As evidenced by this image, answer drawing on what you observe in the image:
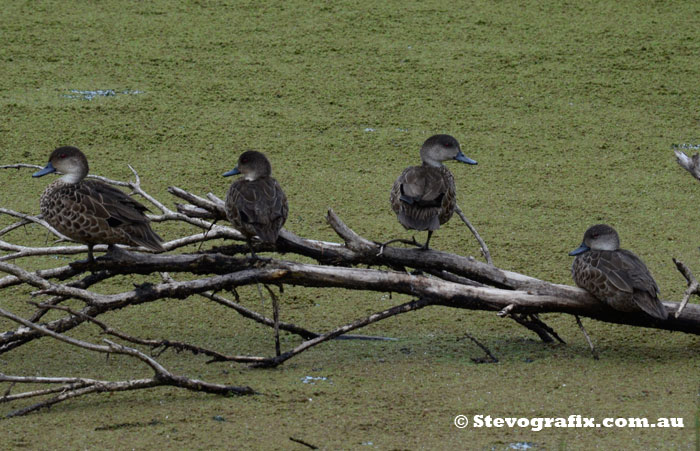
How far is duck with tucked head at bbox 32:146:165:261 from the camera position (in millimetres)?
2322

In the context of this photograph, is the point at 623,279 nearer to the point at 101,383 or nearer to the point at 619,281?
the point at 619,281

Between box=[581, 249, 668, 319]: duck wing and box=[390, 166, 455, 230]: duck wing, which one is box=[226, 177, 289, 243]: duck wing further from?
box=[581, 249, 668, 319]: duck wing

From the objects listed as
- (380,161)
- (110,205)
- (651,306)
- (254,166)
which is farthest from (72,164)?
(651,306)

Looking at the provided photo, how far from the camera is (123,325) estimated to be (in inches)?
104

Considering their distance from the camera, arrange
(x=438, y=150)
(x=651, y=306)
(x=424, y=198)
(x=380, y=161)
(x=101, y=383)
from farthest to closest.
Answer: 1. (x=380, y=161)
2. (x=438, y=150)
3. (x=424, y=198)
4. (x=651, y=306)
5. (x=101, y=383)

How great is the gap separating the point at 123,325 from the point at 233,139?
1.37m

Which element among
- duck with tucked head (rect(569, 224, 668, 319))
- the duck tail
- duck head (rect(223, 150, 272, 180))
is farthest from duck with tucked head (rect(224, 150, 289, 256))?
the duck tail

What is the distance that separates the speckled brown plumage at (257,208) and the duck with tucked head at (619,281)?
2.64 ft

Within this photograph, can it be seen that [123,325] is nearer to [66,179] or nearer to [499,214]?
[66,179]

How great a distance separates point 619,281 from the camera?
232 cm

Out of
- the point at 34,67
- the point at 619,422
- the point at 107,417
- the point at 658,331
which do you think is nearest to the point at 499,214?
the point at 658,331

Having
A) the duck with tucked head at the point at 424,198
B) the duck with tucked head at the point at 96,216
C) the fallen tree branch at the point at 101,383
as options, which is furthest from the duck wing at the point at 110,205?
the duck with tucked head at the point at 424,198

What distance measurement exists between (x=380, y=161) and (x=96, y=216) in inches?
64.6

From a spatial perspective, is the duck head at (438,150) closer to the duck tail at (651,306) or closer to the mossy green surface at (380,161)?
the mossy green surface at (380,161)
